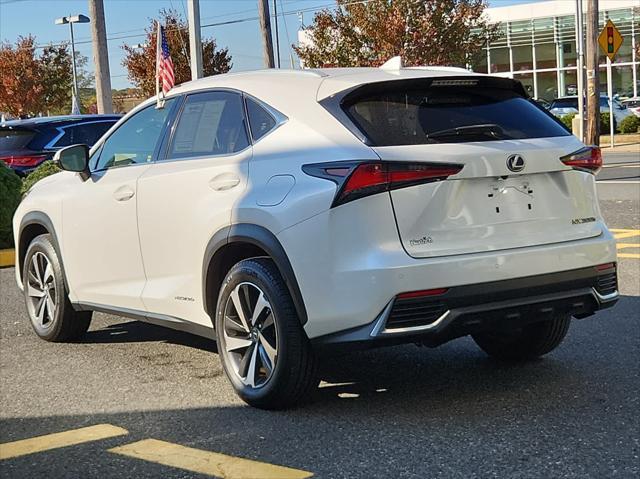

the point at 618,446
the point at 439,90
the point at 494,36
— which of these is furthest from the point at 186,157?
the point at 494,36

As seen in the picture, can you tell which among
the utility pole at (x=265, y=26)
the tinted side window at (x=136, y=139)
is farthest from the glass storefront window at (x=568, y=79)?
the tinted side window at (x=136, y=139)

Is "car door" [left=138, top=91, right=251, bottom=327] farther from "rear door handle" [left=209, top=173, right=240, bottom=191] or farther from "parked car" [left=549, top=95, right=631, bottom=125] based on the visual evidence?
"parked car" [left=549, top=95, right=631, bottom=125]

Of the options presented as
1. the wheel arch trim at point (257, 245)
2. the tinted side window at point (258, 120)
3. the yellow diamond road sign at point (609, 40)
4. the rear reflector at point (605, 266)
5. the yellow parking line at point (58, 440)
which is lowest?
the yellow parking line at point (58, 440)

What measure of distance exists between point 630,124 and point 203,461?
32266 mm

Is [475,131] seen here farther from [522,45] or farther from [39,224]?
[522,45]

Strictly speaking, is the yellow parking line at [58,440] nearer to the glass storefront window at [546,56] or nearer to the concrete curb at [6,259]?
the concrete curb at [6,259]

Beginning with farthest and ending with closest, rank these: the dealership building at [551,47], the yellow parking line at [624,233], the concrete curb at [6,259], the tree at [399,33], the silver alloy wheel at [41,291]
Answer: the dealership building at [551,47] < the tree at [399,33] < the concrete curb at [6,259] < the yellow parking line at [624,233] < the silver alloy wheel at [41,291]

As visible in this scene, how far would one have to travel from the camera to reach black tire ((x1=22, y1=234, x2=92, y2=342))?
21.6 ft

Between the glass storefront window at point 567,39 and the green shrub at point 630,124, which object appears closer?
the green shrub at point 630,124

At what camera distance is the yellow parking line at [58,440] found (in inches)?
174

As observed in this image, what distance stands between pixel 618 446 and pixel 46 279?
425 cm

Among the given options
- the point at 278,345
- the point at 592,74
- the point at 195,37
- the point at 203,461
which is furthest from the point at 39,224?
the point at 592,74

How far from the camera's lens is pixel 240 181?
488 cm

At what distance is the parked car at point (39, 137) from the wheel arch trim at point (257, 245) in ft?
31.2
